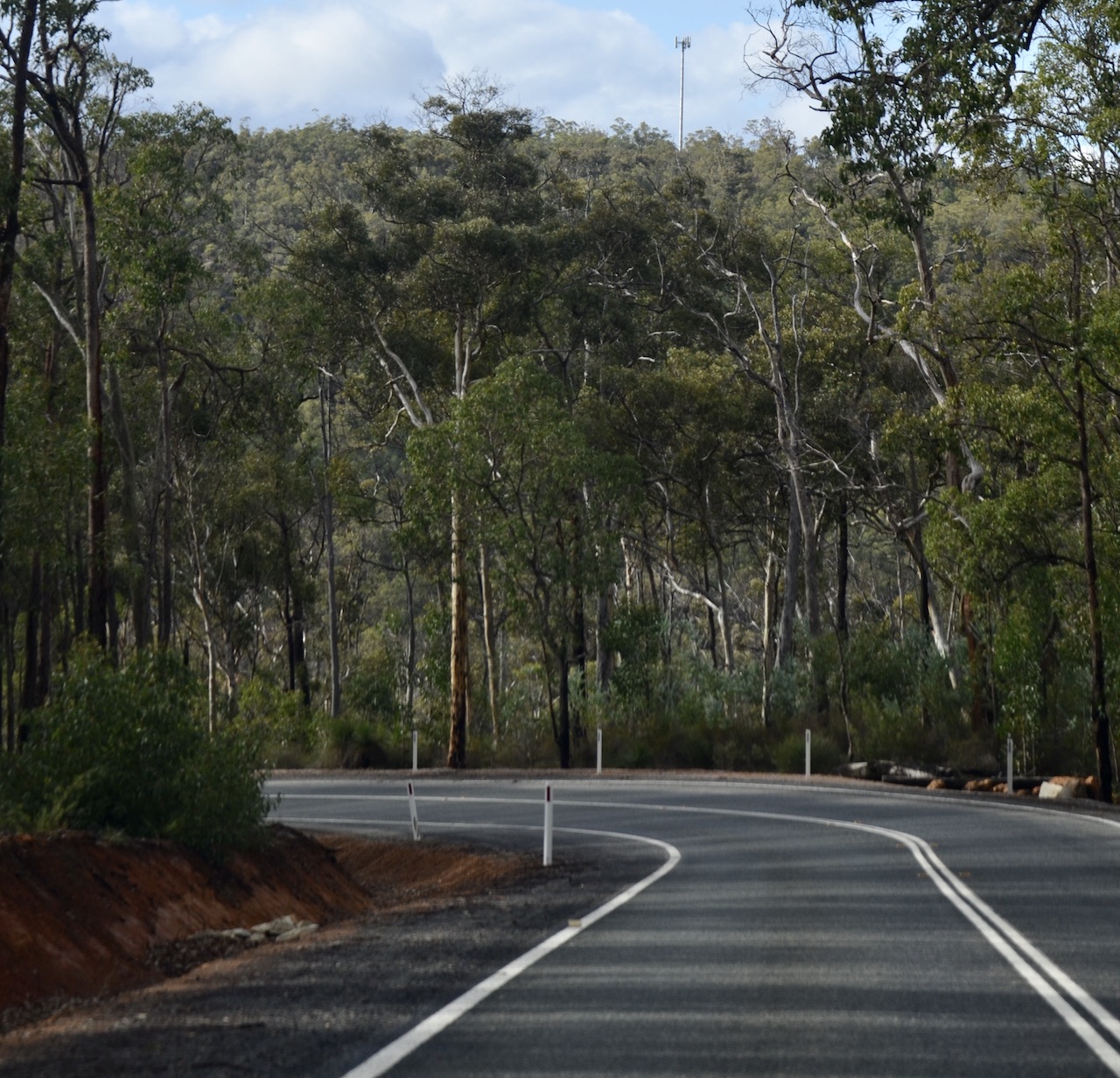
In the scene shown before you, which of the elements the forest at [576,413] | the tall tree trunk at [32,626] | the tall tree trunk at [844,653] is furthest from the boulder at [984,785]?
the tall tree trunk at [32,626]

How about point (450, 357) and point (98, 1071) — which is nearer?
point (98, 1071)

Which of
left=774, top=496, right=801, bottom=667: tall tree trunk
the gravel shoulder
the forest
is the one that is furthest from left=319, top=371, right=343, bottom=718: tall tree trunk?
Result: the gravel shoulder

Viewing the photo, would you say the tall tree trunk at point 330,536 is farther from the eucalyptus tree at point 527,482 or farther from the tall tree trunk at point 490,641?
the eucalyptus tree at point 527,482

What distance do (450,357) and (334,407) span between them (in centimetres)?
1367

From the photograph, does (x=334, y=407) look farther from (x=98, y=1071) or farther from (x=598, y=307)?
(x=98, y=1071)

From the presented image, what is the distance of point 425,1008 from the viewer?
772cm

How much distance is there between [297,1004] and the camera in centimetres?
800

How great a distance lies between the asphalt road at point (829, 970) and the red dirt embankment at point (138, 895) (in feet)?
8.14

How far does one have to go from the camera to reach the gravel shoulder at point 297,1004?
661 cm

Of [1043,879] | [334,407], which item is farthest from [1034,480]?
[334,407]

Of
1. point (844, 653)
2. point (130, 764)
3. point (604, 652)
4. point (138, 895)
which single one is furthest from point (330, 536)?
point (138, 895)

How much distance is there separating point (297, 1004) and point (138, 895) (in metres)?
5.78

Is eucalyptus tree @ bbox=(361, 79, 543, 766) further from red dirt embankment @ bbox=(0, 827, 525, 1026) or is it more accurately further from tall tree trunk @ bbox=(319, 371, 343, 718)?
red dirt embankment @ bbox=(0, 827, 525, 1026)

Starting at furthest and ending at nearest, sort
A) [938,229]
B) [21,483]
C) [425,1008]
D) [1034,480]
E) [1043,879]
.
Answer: [938,229], [1034,480], [21,483], [1043,879], [425,1008]
